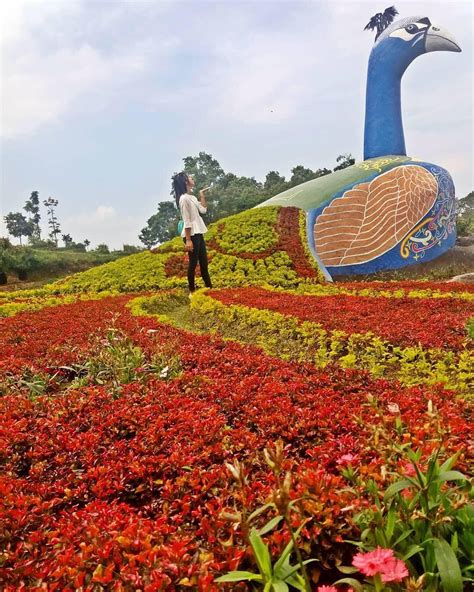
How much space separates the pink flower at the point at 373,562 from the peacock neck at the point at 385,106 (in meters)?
13.8

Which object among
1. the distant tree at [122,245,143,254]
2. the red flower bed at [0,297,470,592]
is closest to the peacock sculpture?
the red flower bed at [0,297,470,592]

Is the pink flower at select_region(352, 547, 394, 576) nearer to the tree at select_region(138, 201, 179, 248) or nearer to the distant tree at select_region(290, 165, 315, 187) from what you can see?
the distant tree at select_region(290, 165, 315, 187)

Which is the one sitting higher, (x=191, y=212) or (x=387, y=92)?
(x=387, y=92)

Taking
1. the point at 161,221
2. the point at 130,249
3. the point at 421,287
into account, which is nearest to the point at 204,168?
the point at 161,221

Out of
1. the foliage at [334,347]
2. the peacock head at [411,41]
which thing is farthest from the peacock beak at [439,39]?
the foliage at [334,347]

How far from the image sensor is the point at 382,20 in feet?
48.9

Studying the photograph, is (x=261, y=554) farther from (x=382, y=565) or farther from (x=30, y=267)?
(x=30, y=267)

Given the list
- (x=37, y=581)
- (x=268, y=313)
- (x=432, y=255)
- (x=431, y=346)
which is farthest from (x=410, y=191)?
(x=37, y=581)

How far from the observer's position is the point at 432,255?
→ 1191cm

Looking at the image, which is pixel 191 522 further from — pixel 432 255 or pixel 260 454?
pixel 432 255

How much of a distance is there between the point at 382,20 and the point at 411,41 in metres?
2.33

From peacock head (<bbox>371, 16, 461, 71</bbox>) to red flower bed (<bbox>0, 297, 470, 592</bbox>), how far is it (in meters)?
13.1

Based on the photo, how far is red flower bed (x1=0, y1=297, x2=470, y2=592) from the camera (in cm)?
125

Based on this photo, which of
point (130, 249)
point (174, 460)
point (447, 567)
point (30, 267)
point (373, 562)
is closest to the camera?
point (373, 562)
